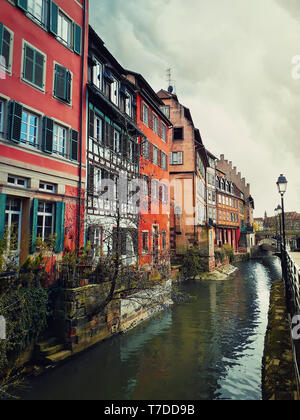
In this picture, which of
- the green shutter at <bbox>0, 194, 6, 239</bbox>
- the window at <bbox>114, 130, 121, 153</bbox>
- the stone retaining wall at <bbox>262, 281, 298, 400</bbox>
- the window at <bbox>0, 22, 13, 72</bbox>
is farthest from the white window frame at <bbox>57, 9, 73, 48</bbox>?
the stone retaining wall at <bbox>262, 281, 298, 400</bbox>

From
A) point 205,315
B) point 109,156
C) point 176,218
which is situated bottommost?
point 205,315

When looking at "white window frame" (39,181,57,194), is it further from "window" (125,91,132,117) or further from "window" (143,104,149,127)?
"window" (143,104,149,127)

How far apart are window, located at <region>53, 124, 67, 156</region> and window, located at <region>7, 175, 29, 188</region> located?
197 centimetres

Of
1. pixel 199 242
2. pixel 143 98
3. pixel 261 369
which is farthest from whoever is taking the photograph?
pixel 199 242

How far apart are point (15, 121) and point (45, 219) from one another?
12.5 feet

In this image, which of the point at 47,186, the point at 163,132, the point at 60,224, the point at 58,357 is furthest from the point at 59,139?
the point at 163,132

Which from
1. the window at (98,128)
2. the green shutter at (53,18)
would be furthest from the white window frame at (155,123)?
the green shutter at (53,18)

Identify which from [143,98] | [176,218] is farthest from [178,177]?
[143,98]

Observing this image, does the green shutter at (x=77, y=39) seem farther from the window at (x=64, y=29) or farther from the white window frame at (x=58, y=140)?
the white window frame at (x=58, y=140)

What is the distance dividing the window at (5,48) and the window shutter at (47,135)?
82.7 inches
